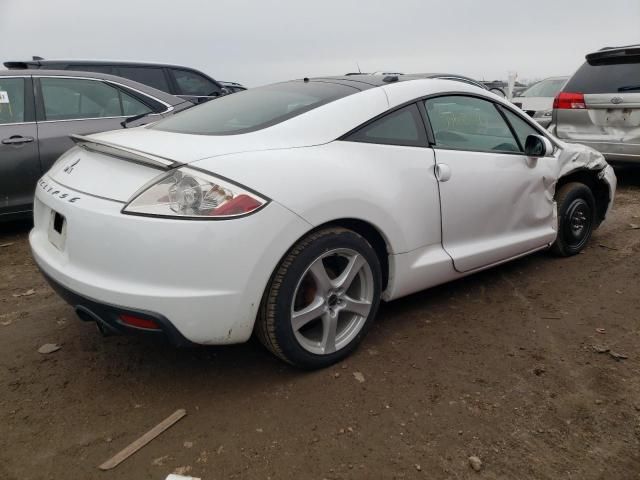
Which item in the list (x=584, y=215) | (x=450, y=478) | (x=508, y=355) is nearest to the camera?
(x=450, y=478)

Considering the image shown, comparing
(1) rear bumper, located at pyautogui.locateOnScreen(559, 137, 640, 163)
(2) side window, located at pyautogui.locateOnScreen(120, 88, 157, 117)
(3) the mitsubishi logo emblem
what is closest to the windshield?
(1) rear bumper, located at pyautogui.locateOnScreen(559, 137, 640, 163)

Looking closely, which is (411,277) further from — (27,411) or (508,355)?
(27,411)

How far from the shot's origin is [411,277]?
9.30 feet

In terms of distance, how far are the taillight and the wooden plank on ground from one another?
589cm

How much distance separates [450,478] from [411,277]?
3.75ft

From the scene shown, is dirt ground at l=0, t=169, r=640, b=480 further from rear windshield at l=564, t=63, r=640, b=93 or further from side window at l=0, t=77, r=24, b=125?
rear windshield at l=564, t=63, r=640, b=93

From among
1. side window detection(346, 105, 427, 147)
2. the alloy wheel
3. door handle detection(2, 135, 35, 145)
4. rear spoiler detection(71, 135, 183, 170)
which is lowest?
the alloy wheel

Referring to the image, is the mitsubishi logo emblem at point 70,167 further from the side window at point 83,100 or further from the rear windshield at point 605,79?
the rear windshield at point 605,79

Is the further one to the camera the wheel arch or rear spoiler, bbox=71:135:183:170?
the wheel arch

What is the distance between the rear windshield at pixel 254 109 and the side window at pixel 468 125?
1.80 ft

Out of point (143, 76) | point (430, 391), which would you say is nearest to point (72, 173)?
point (430, 391)

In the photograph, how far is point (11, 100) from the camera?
4.58 metres

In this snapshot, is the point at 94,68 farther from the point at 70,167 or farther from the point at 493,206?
the point at 493,206

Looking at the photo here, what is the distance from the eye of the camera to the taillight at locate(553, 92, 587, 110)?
623 cm
